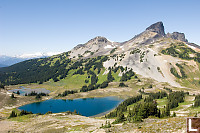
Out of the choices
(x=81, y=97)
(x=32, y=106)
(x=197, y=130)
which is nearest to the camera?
(x=197, y=130)

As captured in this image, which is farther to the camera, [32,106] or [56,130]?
[32,106]

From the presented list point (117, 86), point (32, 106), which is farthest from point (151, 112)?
point (117, 86)

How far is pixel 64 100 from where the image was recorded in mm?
145875

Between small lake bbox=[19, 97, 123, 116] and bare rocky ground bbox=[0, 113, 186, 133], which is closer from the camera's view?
bare rocky ground bbox=[0, 113, 186, 133]

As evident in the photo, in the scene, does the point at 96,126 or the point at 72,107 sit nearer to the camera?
the point at 96,126

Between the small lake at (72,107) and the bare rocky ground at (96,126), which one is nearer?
the bare rocky ground at (96,126)

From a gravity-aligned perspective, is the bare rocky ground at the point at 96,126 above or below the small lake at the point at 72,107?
above

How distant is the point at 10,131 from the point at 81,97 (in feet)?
354

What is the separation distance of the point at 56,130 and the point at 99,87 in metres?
149

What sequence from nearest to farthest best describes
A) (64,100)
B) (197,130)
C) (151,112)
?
(197,130) → (151,112) → (64,100)

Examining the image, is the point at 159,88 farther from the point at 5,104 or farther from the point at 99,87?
the point at 5,104

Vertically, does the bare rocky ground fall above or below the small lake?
above

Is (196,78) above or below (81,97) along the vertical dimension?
above

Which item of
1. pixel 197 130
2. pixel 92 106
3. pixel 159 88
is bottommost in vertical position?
pixel 92 106
